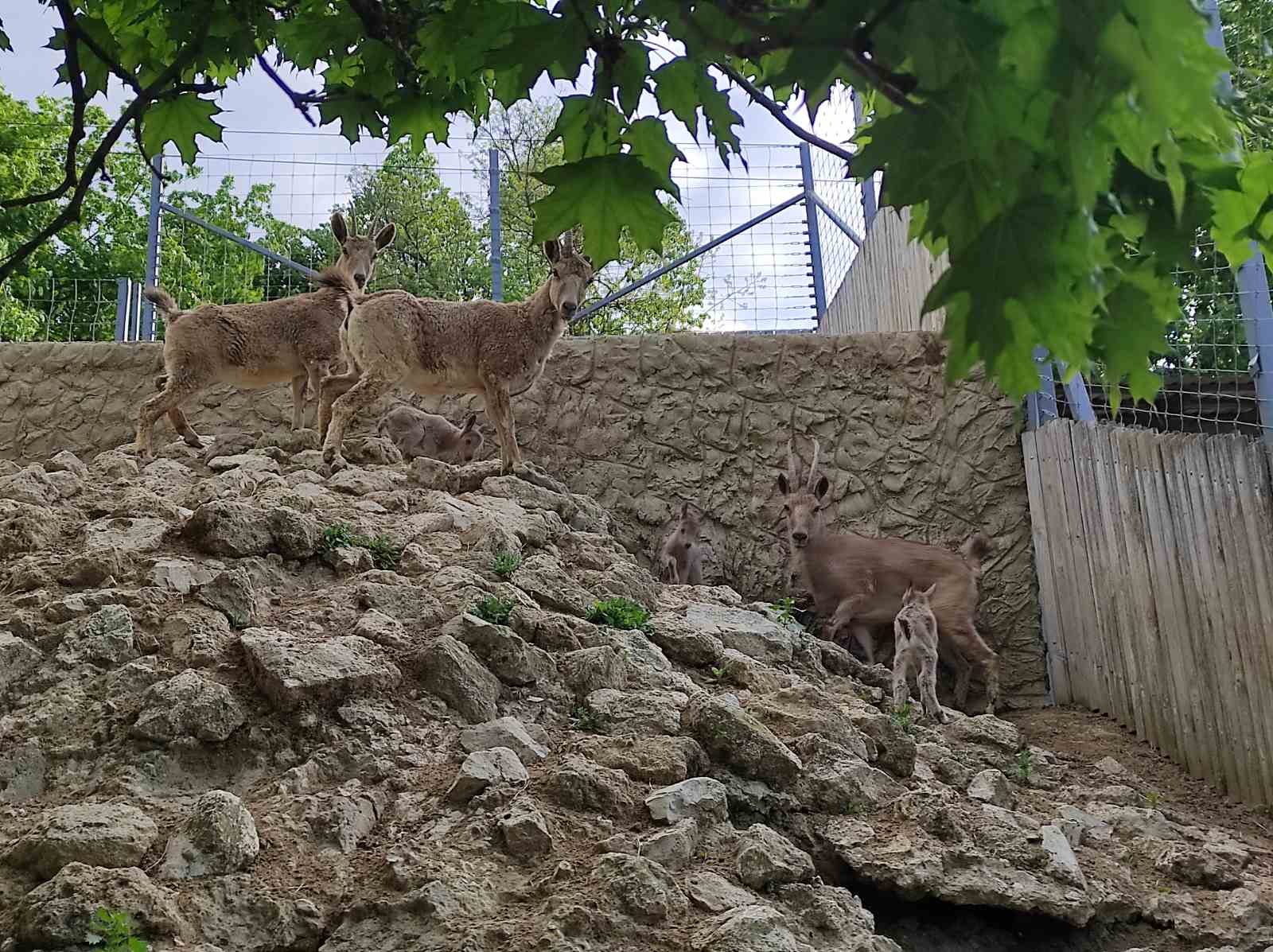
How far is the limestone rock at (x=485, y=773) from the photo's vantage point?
3.96 m

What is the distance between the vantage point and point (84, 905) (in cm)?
313

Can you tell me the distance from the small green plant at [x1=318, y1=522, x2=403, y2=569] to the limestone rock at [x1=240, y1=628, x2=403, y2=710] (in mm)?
1065

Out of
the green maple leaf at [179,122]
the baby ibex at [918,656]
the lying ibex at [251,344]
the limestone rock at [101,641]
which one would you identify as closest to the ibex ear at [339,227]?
the lying ibex at [251,344]

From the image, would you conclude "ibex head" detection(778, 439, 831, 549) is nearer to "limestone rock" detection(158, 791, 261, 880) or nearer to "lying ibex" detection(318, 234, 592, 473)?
"lying ibex" detection(318, 234, 592, 473)

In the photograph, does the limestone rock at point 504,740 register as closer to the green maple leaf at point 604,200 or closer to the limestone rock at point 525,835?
the limestone rock at point 525,835

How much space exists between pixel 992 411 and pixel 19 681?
7.51m

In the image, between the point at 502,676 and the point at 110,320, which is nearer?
the point at 502,676

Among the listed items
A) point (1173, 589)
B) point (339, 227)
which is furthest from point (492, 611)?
point (339, 227)

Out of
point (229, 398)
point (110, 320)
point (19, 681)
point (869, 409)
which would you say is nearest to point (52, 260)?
point (110, 320)

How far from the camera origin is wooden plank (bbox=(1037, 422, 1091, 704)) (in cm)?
805

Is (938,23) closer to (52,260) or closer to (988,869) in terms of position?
(988,869)

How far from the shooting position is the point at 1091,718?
773 cm

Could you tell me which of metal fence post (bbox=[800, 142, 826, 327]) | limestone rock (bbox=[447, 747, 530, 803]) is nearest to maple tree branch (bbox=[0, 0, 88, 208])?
limestone rock (bbox=[447, 747, 530, 803])

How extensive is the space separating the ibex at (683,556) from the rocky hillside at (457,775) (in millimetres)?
2612
